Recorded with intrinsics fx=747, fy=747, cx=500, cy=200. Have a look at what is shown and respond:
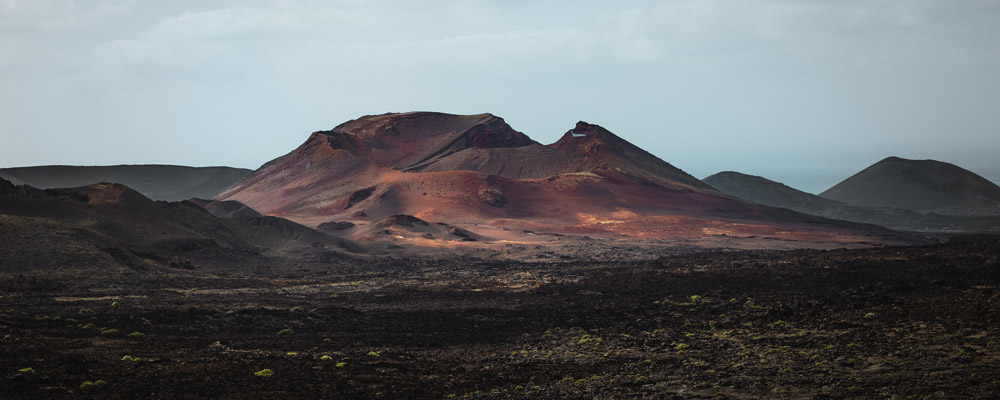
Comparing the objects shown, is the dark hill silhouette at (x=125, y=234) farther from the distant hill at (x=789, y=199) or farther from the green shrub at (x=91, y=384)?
the distant hill at (x=789, y=199)

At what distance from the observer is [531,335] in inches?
1033

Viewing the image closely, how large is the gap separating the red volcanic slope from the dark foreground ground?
170ft

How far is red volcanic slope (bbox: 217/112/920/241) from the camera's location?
98188 millimetres

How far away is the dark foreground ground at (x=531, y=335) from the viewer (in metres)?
16.8

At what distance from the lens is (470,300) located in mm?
35844

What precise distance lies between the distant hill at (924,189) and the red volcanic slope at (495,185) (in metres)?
65.8

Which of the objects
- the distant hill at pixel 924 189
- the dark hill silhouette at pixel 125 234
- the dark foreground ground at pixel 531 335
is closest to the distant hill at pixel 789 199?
the distant hill at pixel 924 189

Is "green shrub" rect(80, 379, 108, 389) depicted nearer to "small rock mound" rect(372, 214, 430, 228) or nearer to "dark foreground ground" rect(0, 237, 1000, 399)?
"dark foreground ground" rect(0, 237, 1000, 399)

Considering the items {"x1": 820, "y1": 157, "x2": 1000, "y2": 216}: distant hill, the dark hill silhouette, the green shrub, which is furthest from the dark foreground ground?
{"x1": 820, "y1": 157, "x2": 1000, "y2": 216}: distant hill

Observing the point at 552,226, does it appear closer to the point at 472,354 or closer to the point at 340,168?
the point at 340,168

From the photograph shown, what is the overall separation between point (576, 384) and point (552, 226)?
7811cm

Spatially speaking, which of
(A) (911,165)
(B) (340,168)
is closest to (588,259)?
(B) (340,168)

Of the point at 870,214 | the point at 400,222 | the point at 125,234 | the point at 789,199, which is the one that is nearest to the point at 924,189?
the point at 789,199

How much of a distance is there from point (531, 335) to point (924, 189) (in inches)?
7100
